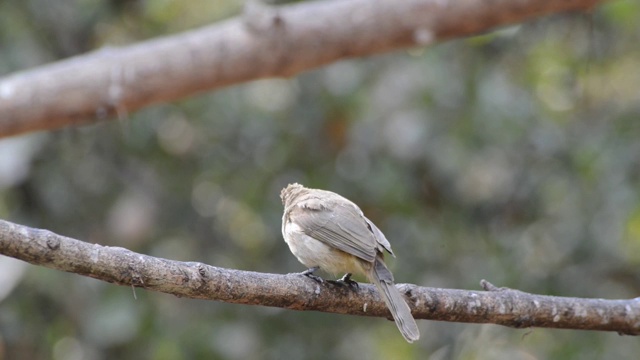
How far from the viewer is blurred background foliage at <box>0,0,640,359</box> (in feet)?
22.5

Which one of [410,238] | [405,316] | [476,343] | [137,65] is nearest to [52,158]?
[137,65]

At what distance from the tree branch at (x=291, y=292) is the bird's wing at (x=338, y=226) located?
0.59ft

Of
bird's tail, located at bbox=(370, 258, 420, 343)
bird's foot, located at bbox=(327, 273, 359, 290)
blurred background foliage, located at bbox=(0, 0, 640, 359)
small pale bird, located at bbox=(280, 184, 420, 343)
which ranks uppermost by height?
blurred background foliage, located at bbox=(0, 0, 640, 359)

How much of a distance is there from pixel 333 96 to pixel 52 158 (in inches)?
88.3

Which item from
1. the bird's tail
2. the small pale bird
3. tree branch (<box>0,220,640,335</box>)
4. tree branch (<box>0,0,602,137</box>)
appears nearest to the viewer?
tree branch (<box>0,220,640,335</box>)

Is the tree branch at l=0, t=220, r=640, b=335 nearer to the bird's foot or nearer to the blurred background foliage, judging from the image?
the bird's foot

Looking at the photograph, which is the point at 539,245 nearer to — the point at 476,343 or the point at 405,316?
the point at 476,343

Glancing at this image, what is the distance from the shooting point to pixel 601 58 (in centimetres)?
853

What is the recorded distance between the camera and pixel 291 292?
11.8 ft

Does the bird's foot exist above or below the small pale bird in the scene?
below

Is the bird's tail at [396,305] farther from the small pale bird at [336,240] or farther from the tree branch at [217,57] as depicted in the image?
the tree branch at [217,57]

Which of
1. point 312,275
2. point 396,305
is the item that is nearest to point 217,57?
point 312,275

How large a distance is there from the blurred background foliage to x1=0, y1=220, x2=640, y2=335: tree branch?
235cm

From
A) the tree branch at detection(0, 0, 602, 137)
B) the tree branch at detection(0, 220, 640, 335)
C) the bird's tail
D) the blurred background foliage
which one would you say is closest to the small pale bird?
the bird's tail
